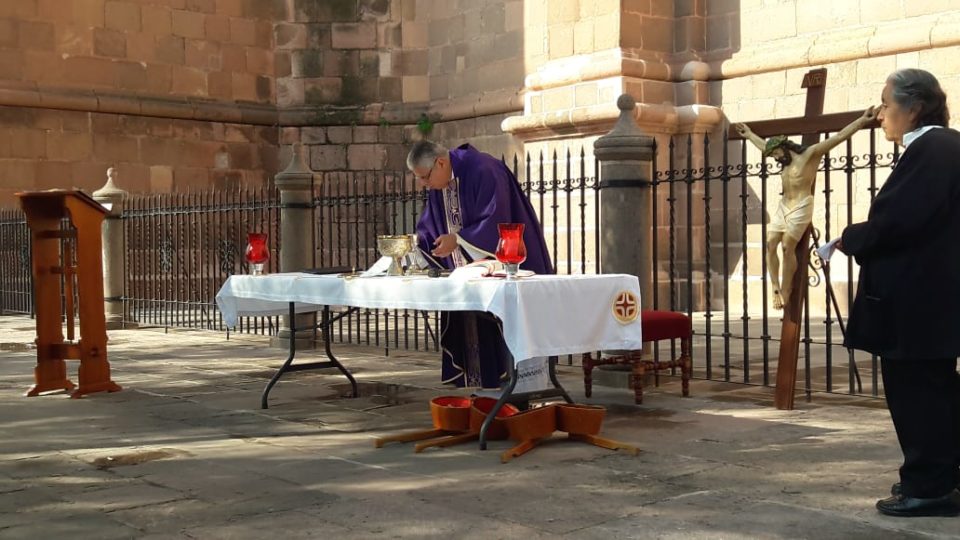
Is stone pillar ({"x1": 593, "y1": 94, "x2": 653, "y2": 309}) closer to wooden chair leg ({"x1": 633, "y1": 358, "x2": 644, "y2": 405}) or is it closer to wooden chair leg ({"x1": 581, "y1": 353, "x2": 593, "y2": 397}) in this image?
wooden chair leg ({"x1": 581, "y1": 353, "x2": 593, "y2": 397})

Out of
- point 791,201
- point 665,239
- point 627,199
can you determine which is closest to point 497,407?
point 791,201

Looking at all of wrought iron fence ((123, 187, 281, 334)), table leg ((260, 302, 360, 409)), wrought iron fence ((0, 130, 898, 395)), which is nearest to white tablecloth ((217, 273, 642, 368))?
table leg ((260, 302, 360, 409))

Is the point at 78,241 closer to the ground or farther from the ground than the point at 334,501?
farther from the ground

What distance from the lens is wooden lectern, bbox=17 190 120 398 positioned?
26.1 feet

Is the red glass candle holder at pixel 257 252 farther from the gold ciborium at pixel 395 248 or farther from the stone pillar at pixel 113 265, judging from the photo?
the stone pillar at pixel 113 265

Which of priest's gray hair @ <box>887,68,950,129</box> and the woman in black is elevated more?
priest's gray hair @ <box>887,68,950,129</box>

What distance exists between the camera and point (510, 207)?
21.5 feet

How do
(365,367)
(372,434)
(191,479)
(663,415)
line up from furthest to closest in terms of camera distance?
(365,367) → (663,415) → (372,434) → (191,479)

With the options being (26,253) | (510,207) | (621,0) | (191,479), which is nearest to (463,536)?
(191,479)

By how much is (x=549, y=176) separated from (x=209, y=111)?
22.7 feet

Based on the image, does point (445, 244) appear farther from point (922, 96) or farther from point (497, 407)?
point (922, 96)

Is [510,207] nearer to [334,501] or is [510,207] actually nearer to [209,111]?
[334,501]

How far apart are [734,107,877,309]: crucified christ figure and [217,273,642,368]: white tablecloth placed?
55.0 inches

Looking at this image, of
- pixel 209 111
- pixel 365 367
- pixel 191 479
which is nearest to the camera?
pixel 191 479
